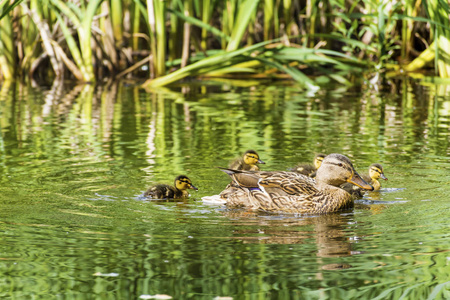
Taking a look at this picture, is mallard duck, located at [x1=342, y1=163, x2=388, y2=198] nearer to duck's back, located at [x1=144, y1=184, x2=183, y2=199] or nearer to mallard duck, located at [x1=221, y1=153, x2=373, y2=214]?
mallard duck, located at [x1=221, y1=153, x2=373, y2=214]

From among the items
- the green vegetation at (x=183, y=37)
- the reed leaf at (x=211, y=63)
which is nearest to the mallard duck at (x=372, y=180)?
the reed leaf at (x=211, y=63)

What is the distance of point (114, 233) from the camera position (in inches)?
182

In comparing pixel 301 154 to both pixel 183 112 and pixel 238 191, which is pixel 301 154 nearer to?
pixel 238 191

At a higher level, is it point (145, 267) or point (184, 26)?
point (184, 26)

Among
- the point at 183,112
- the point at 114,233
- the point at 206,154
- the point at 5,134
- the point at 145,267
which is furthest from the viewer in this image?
the point at 183,112

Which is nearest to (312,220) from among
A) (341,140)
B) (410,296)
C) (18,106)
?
(410,296)

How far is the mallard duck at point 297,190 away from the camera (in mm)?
5504

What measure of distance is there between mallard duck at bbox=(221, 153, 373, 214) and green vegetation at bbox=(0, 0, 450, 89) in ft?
17.0

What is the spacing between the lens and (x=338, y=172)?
227 inches

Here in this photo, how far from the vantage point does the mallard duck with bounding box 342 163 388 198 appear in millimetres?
6086

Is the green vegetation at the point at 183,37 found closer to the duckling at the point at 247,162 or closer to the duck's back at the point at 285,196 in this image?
the duckling at the point at 247,162

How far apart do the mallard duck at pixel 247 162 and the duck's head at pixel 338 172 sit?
0.87 meters

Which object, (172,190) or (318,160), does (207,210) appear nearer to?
(172,190)

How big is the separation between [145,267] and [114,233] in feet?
2.38
